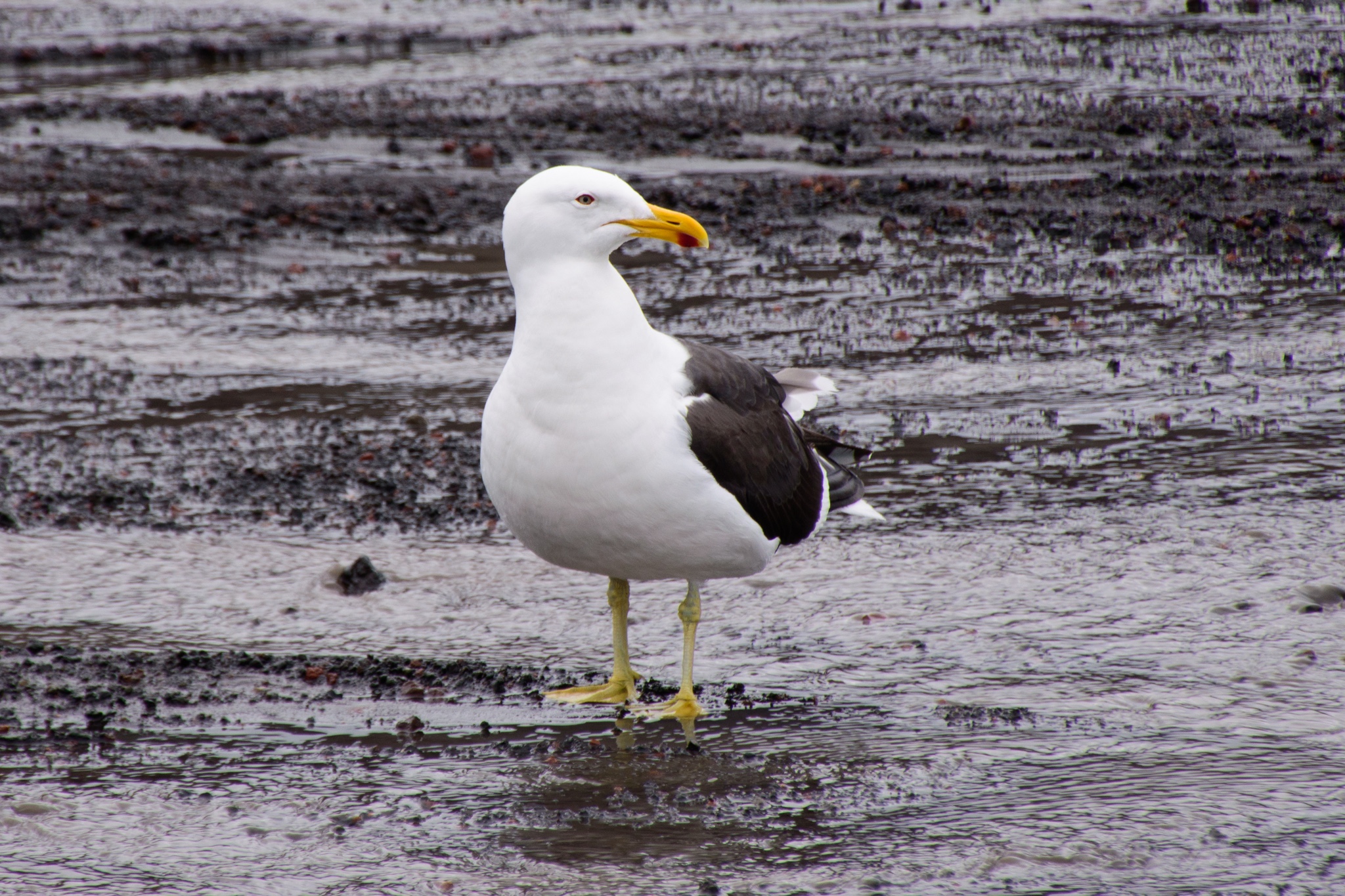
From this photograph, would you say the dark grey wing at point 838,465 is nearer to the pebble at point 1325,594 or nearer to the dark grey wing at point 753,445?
the dark grey wing at point 753,445

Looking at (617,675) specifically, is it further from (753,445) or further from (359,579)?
(359,579)

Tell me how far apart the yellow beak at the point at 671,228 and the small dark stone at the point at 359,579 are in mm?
1903

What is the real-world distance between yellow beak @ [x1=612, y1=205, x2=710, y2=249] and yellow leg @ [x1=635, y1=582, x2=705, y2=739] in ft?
3.78

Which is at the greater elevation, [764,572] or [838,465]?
[838,465]

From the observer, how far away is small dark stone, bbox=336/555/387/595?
5.74 meters

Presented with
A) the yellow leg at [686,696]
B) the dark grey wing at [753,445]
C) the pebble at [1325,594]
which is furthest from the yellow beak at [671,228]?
the pebble at [1325,594]

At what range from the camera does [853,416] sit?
7.34m

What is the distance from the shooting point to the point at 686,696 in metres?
4.72

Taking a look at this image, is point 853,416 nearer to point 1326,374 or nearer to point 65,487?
point 1326,374

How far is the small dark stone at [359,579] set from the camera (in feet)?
18.8

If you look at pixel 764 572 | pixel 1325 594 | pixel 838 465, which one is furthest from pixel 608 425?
pixel 1325 594

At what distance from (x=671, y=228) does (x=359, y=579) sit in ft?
6.63

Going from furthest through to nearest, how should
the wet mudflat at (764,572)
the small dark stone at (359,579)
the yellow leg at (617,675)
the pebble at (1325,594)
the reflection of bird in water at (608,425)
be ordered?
the small dark stone at (359,579) → the pebble at (1325,594) → the yellow leg at (617,675) → the reflection of bird in water at (608,425) → the wet mudflat at (764,572)

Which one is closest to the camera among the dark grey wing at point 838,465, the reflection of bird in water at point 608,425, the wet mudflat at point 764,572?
the wet mudflat at point 764,572
